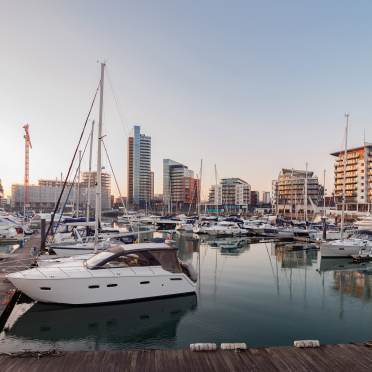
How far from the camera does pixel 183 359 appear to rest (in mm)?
9062

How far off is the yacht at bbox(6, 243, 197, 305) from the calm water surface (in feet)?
1.90

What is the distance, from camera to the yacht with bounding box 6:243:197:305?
15.4 metres

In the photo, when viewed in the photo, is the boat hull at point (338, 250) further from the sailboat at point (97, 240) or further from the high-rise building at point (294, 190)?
the high-rise building at point (294, 190)

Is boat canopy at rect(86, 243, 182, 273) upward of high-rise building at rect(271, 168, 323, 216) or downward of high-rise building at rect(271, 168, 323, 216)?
downward

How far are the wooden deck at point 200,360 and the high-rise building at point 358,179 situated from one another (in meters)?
111

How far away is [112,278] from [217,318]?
18.9 feet

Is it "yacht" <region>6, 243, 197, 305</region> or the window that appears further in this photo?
the window

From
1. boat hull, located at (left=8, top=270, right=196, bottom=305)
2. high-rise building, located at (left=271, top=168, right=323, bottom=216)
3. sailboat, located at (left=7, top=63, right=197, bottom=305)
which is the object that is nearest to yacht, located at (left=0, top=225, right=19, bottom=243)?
sailboat, located at (left=7, top=63, right=197, bottom=305)

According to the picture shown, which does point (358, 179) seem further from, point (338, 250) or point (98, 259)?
point (98, 259)

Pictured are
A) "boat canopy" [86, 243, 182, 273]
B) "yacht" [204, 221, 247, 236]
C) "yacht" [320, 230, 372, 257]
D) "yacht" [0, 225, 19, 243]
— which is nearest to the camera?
"boat canopy" [86, 243, 182, 273]

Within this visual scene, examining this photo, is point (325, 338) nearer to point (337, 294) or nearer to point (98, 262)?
point (337, 294)

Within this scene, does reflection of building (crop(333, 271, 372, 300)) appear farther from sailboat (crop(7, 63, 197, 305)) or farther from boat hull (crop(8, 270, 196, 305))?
boat hull (crop(8, 270, 196, 305))

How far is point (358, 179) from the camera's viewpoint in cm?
11469

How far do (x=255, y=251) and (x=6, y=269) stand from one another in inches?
1110
